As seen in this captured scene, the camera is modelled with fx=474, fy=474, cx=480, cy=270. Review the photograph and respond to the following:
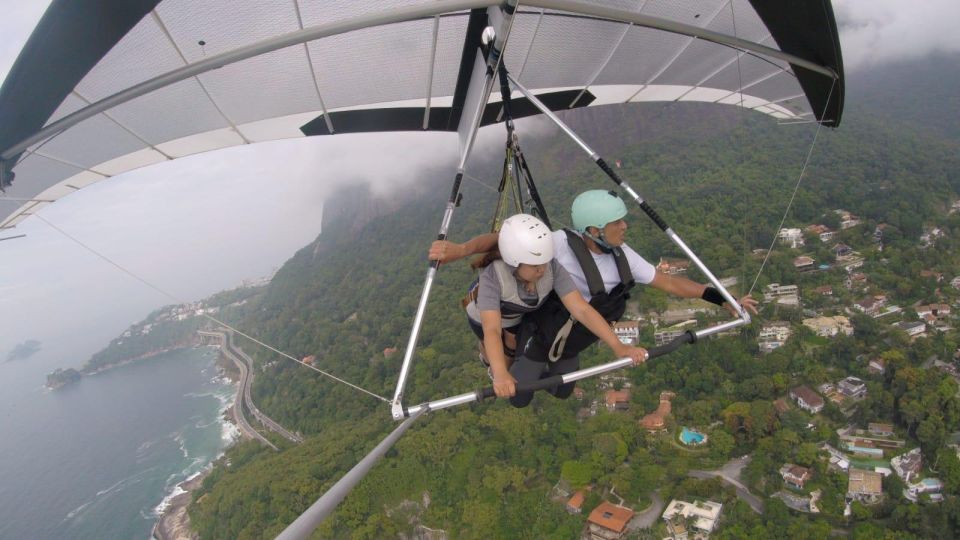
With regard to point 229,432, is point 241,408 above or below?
above

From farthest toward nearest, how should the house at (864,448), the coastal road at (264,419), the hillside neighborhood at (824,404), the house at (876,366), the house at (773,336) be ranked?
1. the coastal road at (264,419)
2. the house at (773,336)
3. the house at (876,366)
4. the house at (864,448)
5. the hillside neighborhood at (824,404)

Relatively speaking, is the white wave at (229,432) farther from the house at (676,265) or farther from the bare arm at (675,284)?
the bare arm at (675,284)

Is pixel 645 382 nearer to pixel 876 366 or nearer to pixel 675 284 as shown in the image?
pixel 876 366

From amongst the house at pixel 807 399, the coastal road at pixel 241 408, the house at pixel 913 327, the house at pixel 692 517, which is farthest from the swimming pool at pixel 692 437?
the coastal road at pixel 241 408

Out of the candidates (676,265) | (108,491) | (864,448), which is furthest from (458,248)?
(108,491)

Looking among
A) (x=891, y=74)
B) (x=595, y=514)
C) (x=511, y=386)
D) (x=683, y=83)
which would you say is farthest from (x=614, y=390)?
(x=891, y=74)

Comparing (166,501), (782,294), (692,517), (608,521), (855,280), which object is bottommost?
(166,501)

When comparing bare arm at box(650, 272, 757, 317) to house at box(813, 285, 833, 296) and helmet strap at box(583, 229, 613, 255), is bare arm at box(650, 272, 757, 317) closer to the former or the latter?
helmet strap at box(583, 229, 613, 255)
